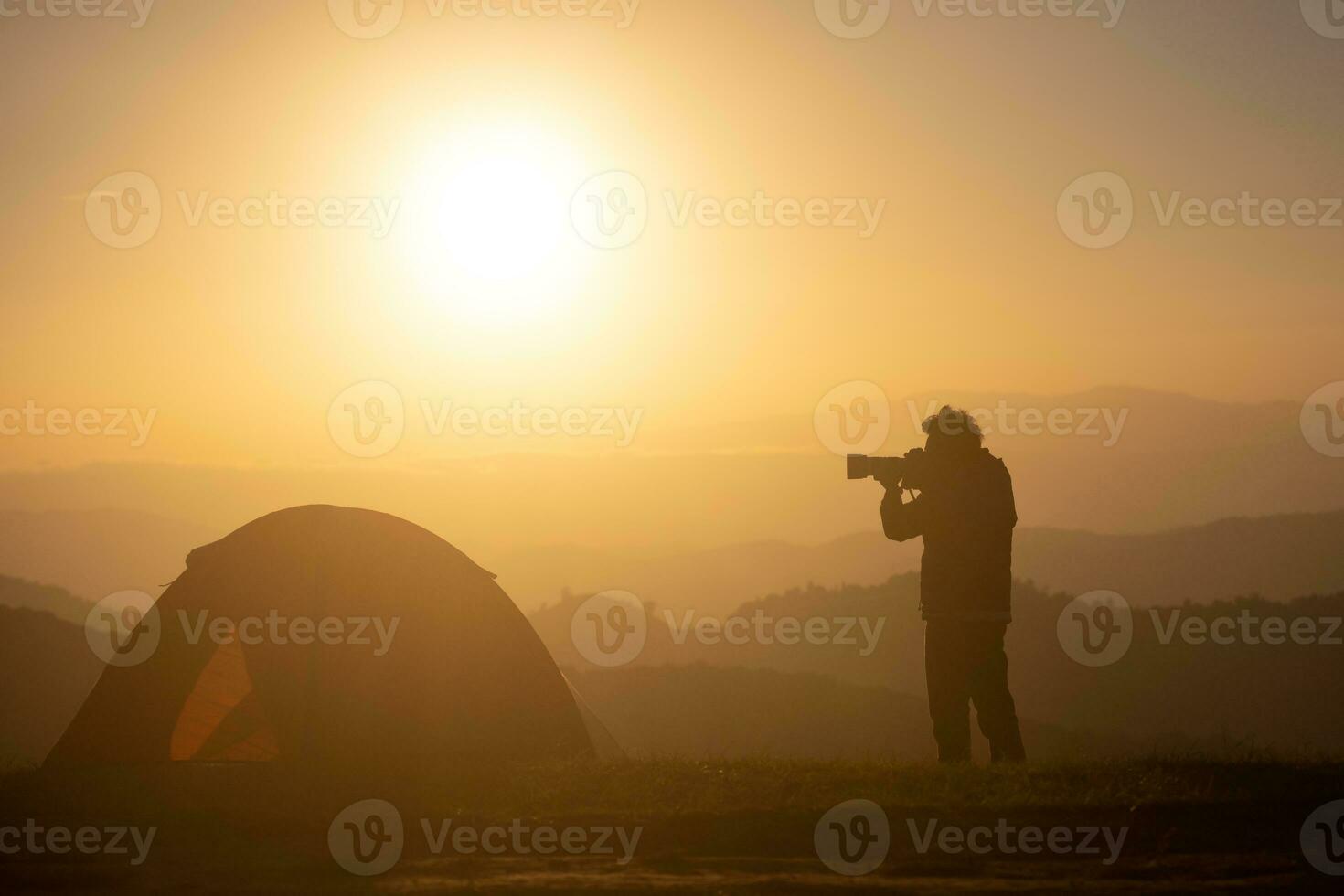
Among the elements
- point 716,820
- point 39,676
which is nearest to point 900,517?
point 716,820

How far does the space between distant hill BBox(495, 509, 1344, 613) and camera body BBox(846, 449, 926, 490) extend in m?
52.6

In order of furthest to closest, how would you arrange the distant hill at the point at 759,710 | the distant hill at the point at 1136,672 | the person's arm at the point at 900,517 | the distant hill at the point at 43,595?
the distant hill at the point at 43,595, the distant hill at the point at 1136,672, the distant hill at the point at 759,710, the person's arm at the point at 900,517

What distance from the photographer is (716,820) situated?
26.2ft

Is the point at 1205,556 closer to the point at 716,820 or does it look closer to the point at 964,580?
the point at 964,580

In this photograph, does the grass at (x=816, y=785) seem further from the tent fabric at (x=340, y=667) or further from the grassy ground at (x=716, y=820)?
the tent fabric at (x=340, y=667)

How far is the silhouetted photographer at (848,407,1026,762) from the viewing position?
1033 centimetres

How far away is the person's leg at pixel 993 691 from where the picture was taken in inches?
405

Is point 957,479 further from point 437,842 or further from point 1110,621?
point 1110,621

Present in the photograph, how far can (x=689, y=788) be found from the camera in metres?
8.73

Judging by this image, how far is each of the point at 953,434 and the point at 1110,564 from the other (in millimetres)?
73350

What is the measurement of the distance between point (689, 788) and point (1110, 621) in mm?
16913

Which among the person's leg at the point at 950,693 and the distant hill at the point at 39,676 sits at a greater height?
the distant hill at the point at 39,676

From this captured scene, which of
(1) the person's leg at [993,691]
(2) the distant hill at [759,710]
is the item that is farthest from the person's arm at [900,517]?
(2) the distant hill at [759,710]

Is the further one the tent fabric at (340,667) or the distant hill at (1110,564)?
the distant hill at (1110,564)
